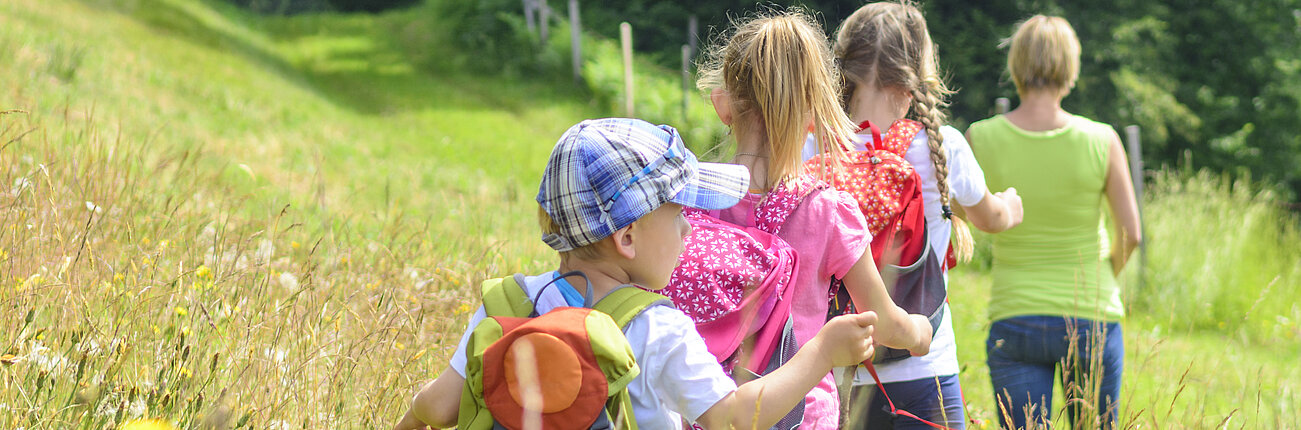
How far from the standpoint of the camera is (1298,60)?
14.4m

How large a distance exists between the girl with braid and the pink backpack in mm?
598

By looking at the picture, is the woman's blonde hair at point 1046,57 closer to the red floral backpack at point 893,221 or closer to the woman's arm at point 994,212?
the woman's arm at point 994,212

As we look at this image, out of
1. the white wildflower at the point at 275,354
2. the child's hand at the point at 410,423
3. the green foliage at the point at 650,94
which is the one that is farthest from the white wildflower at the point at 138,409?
the green foliage at the point at 650,94

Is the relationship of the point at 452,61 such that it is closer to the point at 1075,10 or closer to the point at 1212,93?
the point at 1075,10

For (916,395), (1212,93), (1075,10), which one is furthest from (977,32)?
(916,395)

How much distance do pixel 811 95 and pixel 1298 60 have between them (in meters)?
15.8

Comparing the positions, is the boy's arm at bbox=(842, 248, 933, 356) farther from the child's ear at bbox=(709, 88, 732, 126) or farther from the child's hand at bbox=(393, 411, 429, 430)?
the child's hand at bbox=(393, 411, 429, 430)

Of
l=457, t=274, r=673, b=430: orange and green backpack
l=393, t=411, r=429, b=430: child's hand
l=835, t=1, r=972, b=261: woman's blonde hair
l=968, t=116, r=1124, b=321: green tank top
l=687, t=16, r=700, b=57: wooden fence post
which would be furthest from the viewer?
l=687, t=16, r=700, b=57: wooden fence post

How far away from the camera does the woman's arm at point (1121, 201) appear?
10.6ft

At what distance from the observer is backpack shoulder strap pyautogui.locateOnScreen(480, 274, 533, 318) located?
5.06ft

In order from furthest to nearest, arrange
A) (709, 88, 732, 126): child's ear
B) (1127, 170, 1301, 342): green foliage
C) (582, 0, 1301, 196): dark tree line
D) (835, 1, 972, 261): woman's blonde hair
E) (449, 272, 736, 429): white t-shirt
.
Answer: (582, 0, 1301, 196): dark tree line → (1127, 170, 1301, 342): green foliage → (835, 1, 972, 261): woman's blonde hair → (709, 88, 732, 126): child's ear → (449, 272, 736, 429): white t-shirt

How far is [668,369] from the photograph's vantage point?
59.5 inches

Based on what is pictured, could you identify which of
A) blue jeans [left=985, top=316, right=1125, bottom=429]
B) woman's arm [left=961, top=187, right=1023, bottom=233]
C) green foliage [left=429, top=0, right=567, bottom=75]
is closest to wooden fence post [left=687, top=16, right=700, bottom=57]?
green foliage [left=429, top=0, right=567, bottom=75]

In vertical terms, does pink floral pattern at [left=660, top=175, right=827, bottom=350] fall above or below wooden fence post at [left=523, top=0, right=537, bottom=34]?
above
